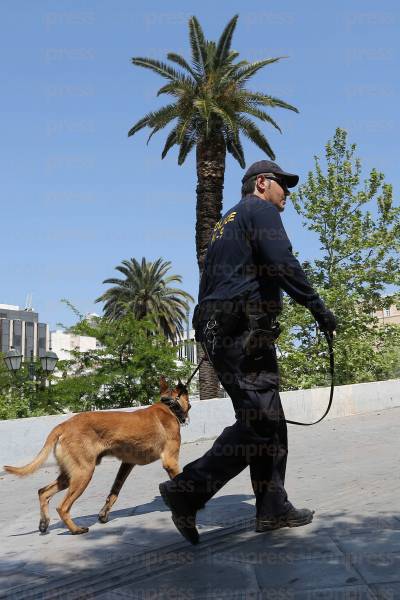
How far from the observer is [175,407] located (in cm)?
535

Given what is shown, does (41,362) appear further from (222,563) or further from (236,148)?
(222,563)

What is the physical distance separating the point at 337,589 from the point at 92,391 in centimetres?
1254

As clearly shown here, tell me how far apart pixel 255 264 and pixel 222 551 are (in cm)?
174

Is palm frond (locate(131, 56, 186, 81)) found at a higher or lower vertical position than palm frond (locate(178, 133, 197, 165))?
higher

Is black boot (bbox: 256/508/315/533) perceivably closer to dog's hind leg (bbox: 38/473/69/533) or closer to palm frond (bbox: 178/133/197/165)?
dog's hind leg (bbox: 38/473/69/533)

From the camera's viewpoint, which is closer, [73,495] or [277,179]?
[277,179]

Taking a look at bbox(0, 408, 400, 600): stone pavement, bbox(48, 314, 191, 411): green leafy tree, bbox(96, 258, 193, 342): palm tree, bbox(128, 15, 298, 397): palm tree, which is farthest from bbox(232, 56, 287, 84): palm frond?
bbox(96, 258, 193, 342): palm tree

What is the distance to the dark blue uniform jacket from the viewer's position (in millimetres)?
3889

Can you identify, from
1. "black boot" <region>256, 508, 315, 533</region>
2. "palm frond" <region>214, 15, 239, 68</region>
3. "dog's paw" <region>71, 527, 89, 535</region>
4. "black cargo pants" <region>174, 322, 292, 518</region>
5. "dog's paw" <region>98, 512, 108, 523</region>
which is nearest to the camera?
"black cargo pants" <region>174, 322, 292, 518</region>

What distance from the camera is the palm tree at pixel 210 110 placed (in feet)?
67.3

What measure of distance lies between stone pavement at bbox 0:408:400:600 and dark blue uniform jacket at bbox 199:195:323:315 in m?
1.42

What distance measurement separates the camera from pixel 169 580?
10.7 ft

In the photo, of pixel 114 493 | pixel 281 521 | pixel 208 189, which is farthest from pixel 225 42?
pixel 281 521

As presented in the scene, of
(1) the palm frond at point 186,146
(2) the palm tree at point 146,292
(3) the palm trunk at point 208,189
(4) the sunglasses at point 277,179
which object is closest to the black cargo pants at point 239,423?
(4) the sunglasses at point 277,179
